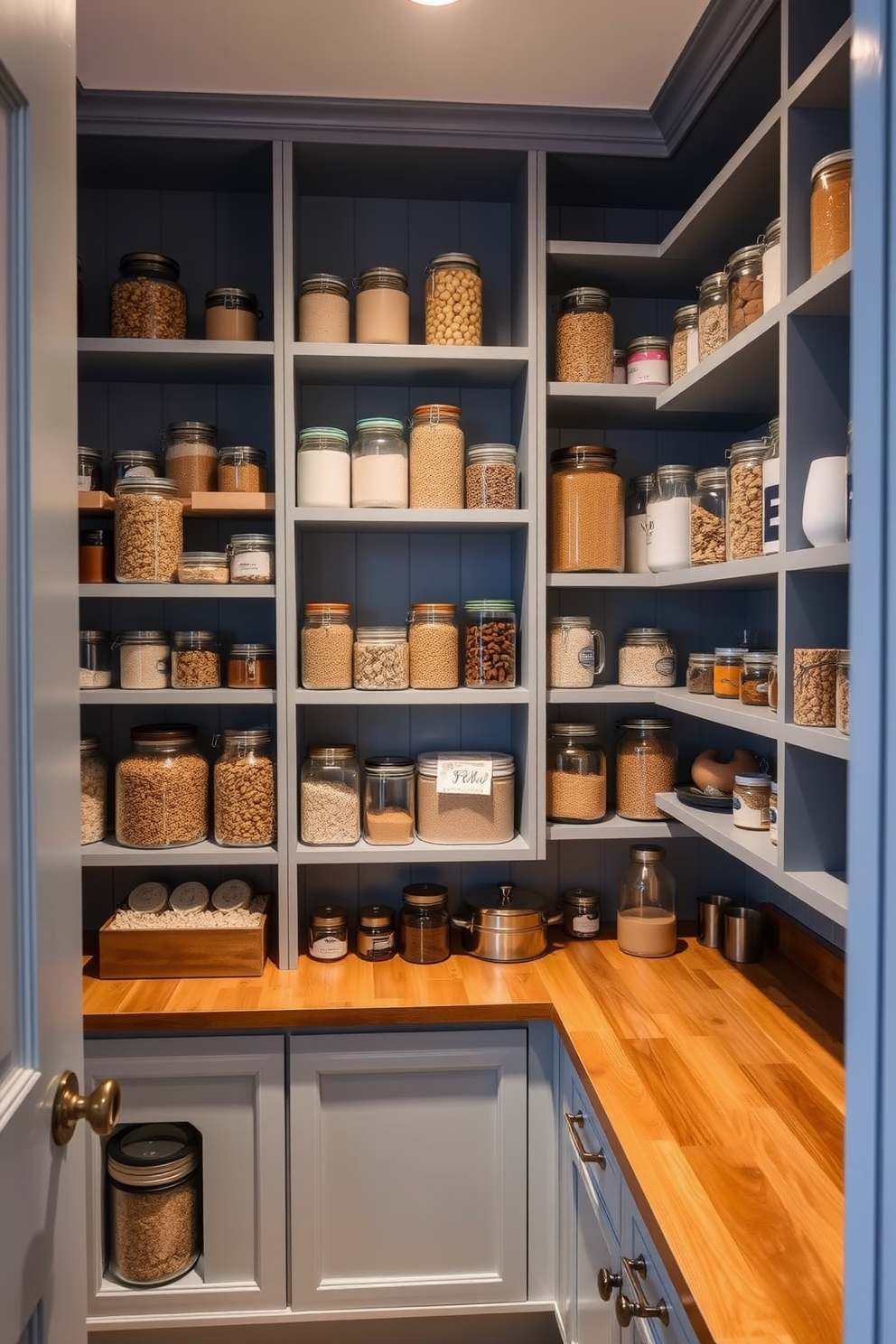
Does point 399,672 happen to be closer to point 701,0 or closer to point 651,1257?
point 651,1257

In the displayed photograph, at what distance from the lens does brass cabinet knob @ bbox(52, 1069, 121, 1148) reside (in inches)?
32.8

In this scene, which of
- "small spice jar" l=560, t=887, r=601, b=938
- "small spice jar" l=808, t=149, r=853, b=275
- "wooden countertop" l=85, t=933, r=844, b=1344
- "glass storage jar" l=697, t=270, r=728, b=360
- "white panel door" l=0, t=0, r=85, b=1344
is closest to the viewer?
"white panel door" l=0, t=0, r=85, b=1344

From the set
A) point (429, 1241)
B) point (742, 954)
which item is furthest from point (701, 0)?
point (429, 1241)

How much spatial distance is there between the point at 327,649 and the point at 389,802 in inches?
13.9

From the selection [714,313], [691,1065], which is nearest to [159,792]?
[691,1065]

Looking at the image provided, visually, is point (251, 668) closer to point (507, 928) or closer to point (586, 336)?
point (507, 928)

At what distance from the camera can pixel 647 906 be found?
2.11 metres

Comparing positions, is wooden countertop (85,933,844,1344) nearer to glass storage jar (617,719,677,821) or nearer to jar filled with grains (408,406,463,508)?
glass storage jar (617,719,677,821)

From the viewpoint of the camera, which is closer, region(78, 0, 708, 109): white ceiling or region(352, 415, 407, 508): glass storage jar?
region(78, 0, 708, 109): white ceiling

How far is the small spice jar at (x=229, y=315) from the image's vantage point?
6.48ft

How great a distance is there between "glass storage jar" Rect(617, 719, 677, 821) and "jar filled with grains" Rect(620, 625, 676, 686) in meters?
0.09

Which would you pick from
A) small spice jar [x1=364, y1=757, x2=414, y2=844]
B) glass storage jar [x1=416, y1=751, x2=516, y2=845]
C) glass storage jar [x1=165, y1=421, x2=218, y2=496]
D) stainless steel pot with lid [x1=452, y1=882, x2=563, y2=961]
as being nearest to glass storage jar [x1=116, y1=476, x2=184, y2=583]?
glass storage jar [x1=165, y1=421, x2=218, y2=496]

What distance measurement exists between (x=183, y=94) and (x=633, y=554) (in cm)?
128

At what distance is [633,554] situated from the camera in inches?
83.2
